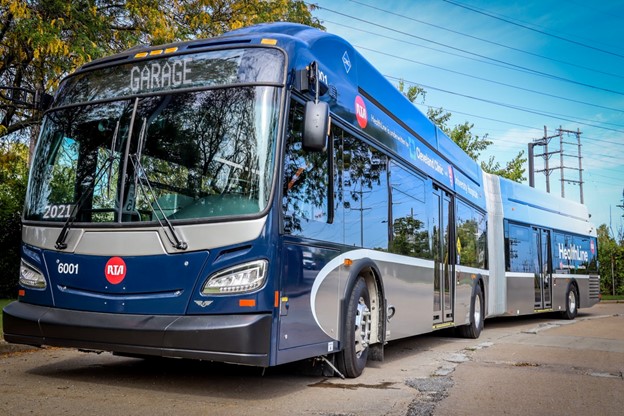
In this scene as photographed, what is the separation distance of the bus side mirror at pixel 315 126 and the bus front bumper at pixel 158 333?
1.50 m

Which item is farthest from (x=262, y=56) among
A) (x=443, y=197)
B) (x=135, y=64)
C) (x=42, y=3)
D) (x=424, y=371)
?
(x=42, y=3)

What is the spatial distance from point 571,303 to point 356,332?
15064mm

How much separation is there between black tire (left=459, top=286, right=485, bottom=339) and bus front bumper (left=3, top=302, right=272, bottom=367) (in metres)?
8.56

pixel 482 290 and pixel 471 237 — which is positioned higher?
pixel 471 237

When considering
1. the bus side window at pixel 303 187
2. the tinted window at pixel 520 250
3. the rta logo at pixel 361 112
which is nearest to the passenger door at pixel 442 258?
the rta logo at pixel 361 112

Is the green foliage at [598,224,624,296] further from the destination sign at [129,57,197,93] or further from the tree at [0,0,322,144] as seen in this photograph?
the destination sign at [129,57,197,93]

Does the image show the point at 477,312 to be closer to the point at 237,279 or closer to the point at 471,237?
the point at 471,237

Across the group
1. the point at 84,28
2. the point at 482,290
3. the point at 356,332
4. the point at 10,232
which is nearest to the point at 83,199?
the point at 356,332

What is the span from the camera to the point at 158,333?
5.12m

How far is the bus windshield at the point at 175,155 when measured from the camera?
17.6 feet

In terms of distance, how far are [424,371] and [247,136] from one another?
419 cm

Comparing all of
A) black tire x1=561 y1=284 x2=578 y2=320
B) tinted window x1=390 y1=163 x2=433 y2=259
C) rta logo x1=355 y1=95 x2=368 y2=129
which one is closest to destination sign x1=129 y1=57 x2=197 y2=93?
rta logo x1=355 y1=95 x2=368 y2=129

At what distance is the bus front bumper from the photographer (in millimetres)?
4953

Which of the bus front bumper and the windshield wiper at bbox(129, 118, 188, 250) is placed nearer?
the bus front bumper
